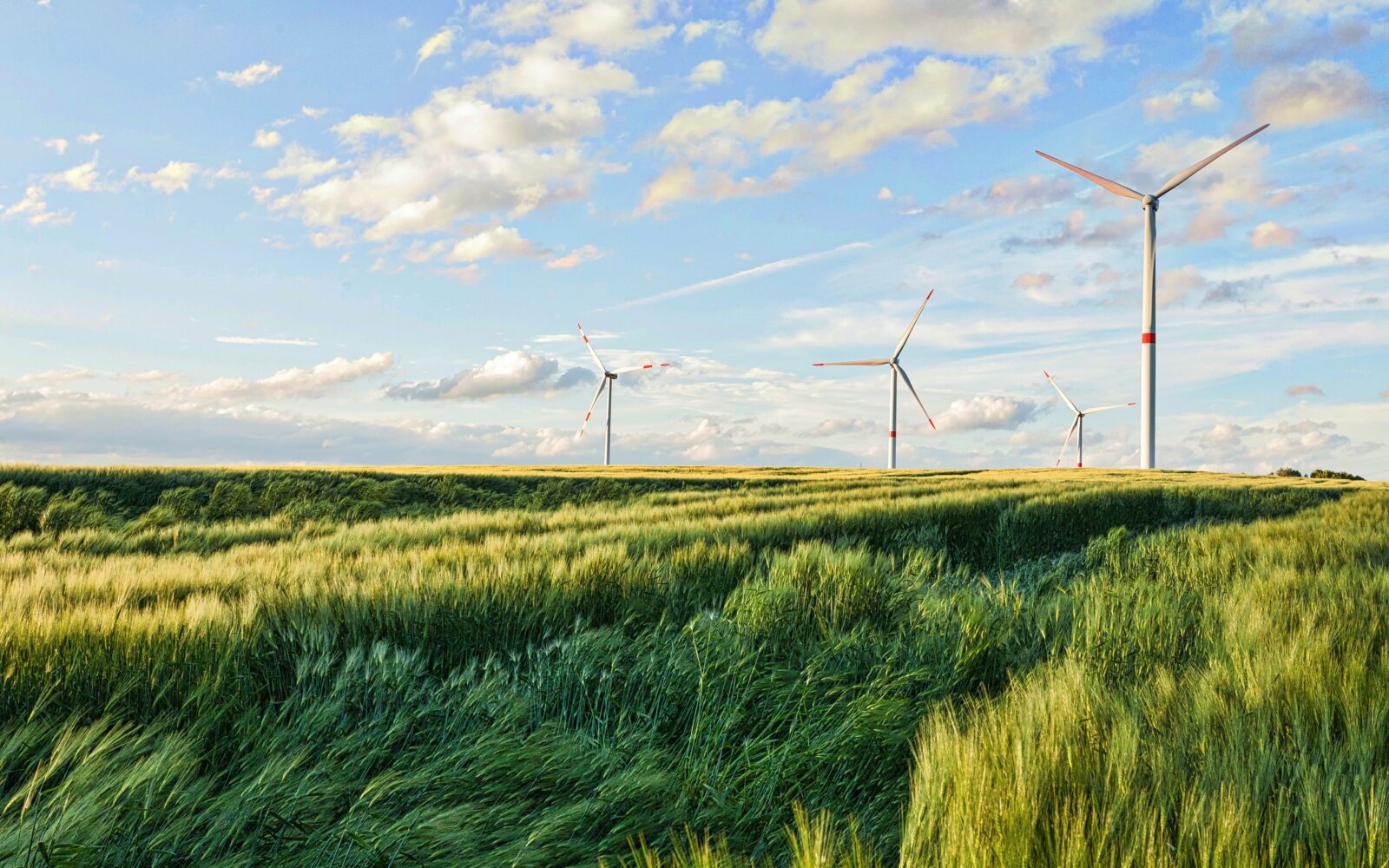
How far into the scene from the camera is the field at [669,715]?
1.88 metres

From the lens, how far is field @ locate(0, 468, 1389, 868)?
1877mm

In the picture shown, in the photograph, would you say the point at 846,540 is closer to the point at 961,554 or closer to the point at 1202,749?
the point at 961,554

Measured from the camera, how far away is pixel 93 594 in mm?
4332

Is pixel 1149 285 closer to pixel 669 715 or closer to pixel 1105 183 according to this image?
pixel 1105 183

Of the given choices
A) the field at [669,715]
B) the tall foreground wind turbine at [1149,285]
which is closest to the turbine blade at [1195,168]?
the tall foreground wind turbine at [1149,285]

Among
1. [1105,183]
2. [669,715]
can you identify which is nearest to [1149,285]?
[1105,183]

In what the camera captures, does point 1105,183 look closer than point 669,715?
No

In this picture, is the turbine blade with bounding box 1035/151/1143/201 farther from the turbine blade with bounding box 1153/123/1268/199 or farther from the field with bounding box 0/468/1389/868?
the field with bounding box 0/468/1389/868

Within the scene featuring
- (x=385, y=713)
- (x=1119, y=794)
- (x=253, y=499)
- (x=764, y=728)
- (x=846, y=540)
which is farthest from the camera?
(x=253, y=499)

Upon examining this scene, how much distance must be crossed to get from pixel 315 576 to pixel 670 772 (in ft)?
10.4

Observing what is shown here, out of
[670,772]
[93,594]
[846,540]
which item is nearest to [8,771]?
[670,772]

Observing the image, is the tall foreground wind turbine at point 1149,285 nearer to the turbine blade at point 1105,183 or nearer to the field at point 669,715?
the turbine blade at point 1105,183

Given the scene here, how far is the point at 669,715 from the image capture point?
10.3 ft

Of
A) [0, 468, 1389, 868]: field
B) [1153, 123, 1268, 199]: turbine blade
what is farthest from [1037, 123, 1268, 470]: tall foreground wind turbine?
[0, 468, 1389, 868]: field
